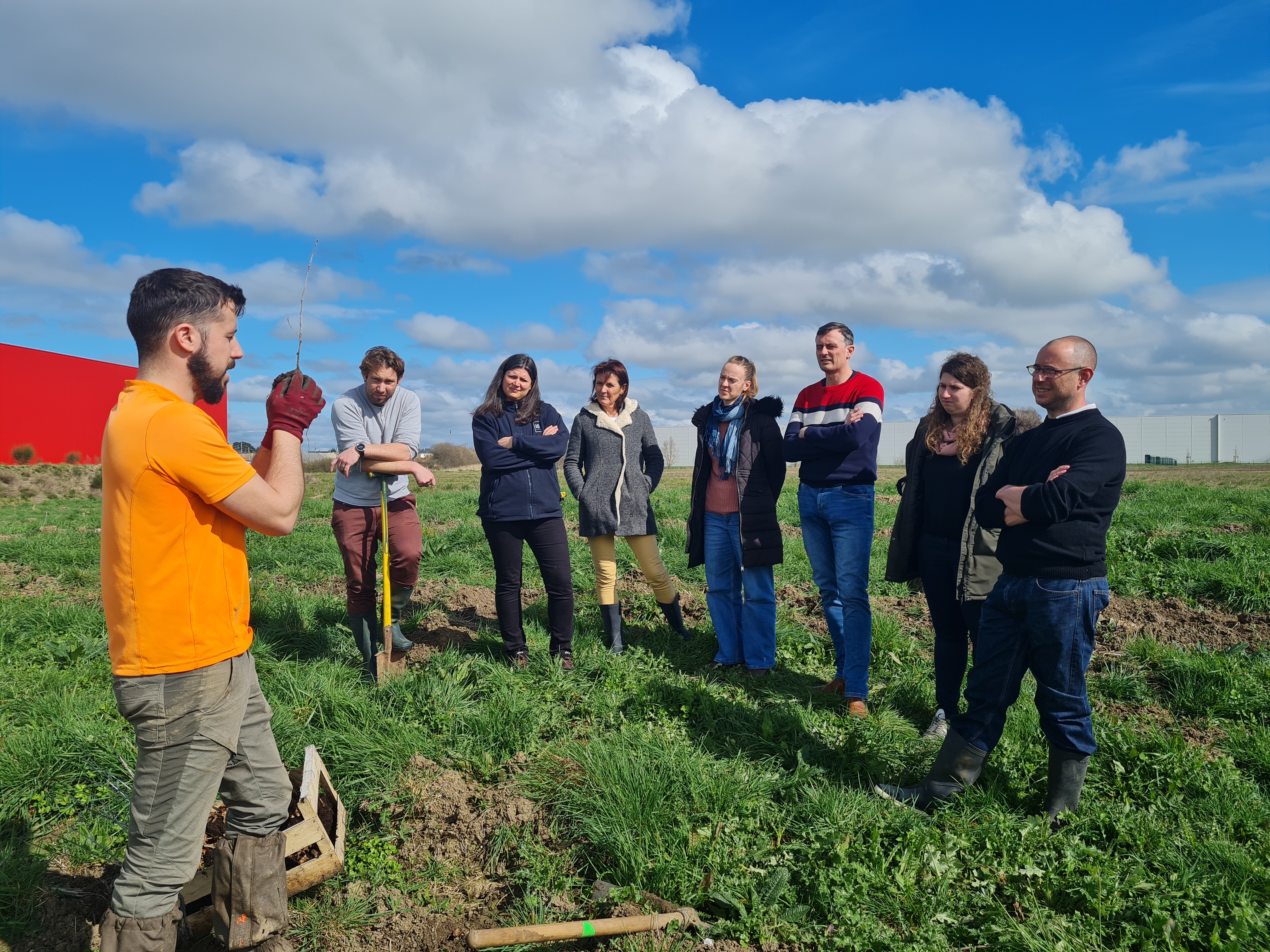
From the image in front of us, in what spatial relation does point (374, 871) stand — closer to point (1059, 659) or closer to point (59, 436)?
point (1059, 659)

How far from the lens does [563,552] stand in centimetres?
508

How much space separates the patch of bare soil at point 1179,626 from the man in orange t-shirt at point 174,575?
18.4 ft

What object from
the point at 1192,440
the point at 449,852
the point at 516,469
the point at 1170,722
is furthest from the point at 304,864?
the point at 1192,440

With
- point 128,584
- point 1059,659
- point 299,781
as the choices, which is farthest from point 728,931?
point 128,584

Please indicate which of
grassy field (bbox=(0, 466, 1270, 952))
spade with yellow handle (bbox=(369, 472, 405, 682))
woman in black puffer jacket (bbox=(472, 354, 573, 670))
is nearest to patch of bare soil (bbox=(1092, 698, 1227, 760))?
grassy field (bbox=(0, 466, 1270, 952))

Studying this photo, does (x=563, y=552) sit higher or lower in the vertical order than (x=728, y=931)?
higher

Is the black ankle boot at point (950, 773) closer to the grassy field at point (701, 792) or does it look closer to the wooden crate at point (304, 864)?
the grassy field at point (701, 792)

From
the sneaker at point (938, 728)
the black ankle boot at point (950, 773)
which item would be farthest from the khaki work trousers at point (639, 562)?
the black ankle boot at point (950, 773)

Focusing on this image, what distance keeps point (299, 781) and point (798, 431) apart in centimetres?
346

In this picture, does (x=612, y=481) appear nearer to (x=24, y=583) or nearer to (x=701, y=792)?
(x=701, y=792)

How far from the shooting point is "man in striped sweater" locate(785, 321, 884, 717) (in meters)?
4.61

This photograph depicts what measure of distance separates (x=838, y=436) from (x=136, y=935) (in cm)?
400

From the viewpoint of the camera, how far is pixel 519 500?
4.93 m

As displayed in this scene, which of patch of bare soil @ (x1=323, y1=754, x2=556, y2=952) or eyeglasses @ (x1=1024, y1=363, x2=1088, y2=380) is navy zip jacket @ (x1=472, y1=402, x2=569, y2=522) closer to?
patch of bare soil @ (x1=323, y1=754, x2=556, y2=952)
